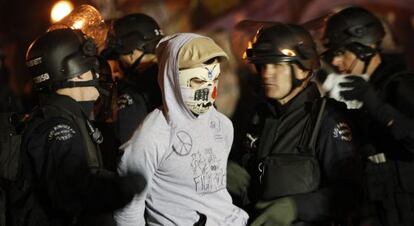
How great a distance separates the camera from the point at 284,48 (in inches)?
200

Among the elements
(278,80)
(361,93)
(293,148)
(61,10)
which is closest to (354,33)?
(361,93)

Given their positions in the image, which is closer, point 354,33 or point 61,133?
point 61,133

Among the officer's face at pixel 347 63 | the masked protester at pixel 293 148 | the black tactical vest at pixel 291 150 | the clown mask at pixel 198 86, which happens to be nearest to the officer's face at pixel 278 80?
the masked protester at pixel 293 148

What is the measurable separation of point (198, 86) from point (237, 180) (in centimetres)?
92

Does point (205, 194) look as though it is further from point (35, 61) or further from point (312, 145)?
point (35, 61)

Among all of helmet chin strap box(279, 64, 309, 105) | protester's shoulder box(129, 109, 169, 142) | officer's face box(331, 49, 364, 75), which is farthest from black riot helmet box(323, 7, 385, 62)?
protester's shoulder box(129, 109, 169, 142)

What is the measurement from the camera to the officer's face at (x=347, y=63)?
5738mm

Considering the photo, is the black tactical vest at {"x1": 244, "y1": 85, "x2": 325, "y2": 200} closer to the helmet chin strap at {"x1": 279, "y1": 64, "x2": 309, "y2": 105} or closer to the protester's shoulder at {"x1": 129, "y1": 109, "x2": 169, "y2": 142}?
the helmet chin strap at {"x1": 279, "y1": 64, "x2": 309, "y2": 105}

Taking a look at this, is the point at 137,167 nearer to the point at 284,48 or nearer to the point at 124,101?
the point at 124,101

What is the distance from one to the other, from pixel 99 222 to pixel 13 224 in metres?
0.54

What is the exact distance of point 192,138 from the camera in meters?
4.45

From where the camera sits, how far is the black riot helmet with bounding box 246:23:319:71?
5.09m

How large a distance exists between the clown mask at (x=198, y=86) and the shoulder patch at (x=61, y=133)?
0.72m

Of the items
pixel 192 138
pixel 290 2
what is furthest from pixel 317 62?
pixel 290 2
